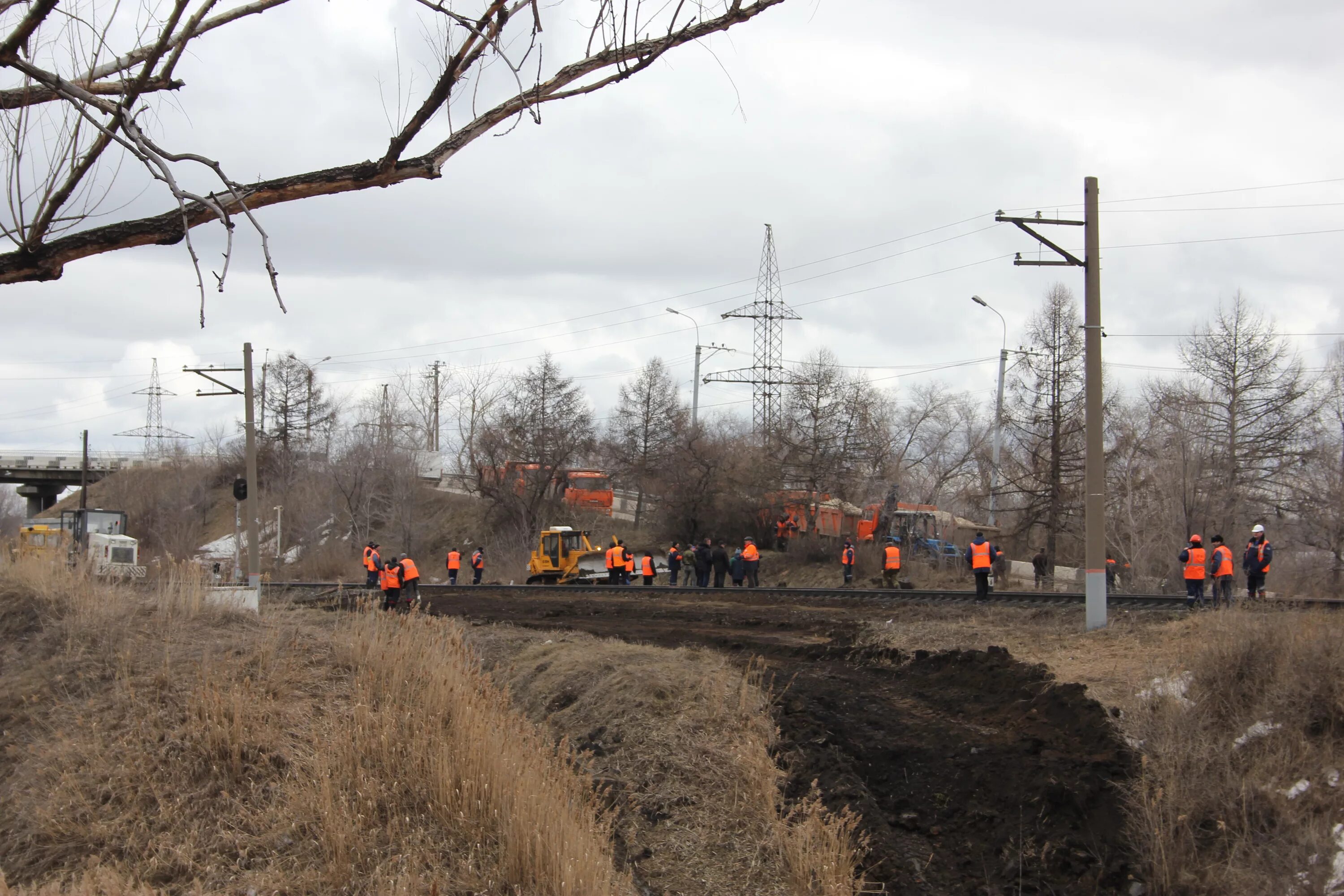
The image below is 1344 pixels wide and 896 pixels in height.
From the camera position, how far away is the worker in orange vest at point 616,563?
3206cm

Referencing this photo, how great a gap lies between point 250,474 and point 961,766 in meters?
24.3

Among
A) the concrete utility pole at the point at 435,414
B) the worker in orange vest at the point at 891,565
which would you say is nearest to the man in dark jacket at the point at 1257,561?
the worker in orange vest at the point at 891,565

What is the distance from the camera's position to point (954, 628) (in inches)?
635

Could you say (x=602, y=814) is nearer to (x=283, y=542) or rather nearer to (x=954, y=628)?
(x=954, y=628)

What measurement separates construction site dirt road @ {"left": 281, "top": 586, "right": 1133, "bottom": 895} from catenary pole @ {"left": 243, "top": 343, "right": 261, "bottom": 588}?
17332mm

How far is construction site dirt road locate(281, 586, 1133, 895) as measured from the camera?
8.57 meters

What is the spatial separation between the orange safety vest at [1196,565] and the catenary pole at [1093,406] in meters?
3.10

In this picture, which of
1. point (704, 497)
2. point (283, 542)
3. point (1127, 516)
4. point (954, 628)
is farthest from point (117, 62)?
point (283, 542)

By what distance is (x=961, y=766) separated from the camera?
33.1ft

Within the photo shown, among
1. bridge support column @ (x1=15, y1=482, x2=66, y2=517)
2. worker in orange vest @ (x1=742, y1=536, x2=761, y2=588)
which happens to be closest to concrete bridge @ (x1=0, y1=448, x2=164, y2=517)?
bridge support column @ (x1=15, y1=482, x2=66, y2=517)

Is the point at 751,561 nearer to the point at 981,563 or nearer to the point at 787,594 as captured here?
the point at 787,594

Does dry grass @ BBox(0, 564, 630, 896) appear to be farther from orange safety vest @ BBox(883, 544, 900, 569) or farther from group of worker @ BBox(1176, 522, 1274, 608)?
orange safety vest @ BBox(883, 544, 900, 569)

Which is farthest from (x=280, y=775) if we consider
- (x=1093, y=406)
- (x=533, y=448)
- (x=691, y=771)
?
(x=533, y=448)

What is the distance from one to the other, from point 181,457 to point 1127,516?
208ft
